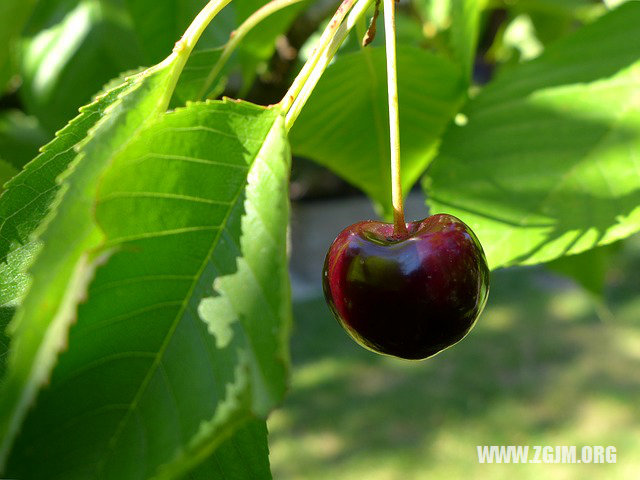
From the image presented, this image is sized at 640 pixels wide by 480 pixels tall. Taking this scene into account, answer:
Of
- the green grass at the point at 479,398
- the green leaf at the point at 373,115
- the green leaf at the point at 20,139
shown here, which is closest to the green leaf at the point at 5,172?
the green leaf at the point at 373,115

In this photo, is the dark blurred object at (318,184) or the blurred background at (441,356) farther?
the dark blurred object at (318,184)

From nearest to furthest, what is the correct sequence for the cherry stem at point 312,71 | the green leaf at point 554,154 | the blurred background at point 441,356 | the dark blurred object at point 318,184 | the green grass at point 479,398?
the cherry stem at point 312,71 → the green leaf at point 554,154 → the blurred background at point 441,356 → the green grass at point 479,398 → the dark blurred object at point 318,184

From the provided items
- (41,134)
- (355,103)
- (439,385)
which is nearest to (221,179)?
(355,103)

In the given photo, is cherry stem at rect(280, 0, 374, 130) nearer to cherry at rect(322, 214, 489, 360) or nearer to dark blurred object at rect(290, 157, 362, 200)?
cherry at rect(322, 214, 489, 360)

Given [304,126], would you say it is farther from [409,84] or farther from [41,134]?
[41,134]

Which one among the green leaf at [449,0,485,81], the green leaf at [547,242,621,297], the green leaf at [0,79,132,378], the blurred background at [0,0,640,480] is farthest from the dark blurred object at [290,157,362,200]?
the green leaf at [0,79,132,378]

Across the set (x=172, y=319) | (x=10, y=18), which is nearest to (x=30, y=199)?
(x=172, y=319)

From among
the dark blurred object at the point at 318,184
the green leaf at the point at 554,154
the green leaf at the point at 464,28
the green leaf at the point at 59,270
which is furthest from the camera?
the dark blurred object at the point at 318,184

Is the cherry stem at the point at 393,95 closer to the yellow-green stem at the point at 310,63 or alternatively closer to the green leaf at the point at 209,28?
the yellow-green stem at the point at 310,63
